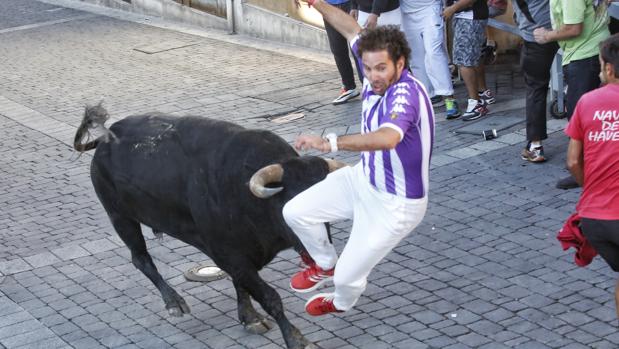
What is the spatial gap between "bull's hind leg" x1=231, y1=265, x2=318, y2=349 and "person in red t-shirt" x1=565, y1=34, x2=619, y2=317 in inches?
72.9

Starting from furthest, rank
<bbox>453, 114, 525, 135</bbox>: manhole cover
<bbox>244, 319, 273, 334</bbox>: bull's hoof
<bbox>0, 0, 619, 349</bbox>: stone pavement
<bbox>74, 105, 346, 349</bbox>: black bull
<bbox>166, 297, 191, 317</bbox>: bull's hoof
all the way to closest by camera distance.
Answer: <bbox>453, 114, 525, 135</bbox>: manhole cover < <bbox>166, 297, 191, 317</bbox>: bull's hoof < <bbox>244, 319, 273, 334</bbox>: bull's hoof < <bbox>0, 0, 619, 349</bbox>: stone pavement < <bbox>74, 105, 346, 349</bbox>: black bull

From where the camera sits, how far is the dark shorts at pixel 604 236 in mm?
5582

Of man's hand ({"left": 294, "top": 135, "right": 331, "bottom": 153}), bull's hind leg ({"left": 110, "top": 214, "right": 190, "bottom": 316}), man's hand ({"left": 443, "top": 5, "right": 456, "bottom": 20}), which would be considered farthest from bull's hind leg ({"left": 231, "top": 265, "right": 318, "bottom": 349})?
man's hand ({"left": 443, "top": 5, "right": 456, "bottom": 20})

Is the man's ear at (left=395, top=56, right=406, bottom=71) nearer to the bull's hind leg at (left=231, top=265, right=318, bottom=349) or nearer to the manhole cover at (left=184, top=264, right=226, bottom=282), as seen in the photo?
the bull's hind leg at (left=231, top=265, right=318, bottom=349)

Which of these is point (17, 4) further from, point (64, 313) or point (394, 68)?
point (394, 68)

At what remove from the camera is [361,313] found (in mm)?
6957

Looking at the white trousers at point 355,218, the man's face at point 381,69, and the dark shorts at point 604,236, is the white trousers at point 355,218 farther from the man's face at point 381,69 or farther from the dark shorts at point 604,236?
the dark shorts at point 604,236

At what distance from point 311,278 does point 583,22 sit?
12.9ft

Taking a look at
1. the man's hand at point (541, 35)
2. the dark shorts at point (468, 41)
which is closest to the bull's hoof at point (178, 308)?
the man's hand at point (541, 35)

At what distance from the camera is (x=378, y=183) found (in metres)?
5.78

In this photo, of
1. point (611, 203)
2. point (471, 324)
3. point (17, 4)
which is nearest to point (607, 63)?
point (611, 203)

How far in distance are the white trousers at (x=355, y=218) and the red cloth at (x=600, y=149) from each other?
3.02 feet

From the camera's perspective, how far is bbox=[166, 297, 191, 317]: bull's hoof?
281 inches

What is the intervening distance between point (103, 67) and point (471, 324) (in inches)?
422
